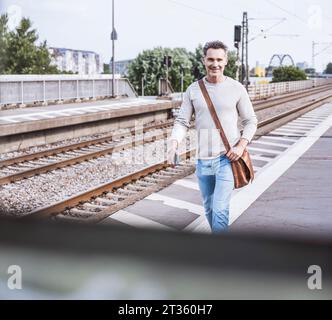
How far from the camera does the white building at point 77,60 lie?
2.61m

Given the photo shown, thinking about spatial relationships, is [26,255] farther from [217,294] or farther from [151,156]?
[151,156]

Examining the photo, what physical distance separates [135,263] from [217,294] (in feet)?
1.44

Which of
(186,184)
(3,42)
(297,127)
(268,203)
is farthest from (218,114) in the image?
(297,127)

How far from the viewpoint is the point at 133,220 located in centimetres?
337

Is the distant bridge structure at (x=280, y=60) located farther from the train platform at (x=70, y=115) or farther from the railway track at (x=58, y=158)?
the train platform at (x=70, y=115)

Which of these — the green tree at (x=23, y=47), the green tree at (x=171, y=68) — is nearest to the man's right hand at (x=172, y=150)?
the green tree at (x=171, y=68)

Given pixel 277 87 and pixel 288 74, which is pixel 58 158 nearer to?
pixel 277 87

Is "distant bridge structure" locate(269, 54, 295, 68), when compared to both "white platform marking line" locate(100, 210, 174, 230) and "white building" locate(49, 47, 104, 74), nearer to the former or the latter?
"white building" locate(49, 47, 104, 74)

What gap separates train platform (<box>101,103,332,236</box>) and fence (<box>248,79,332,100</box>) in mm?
484

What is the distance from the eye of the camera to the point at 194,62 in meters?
2.72

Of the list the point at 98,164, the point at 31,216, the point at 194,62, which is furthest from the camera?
the point at 98,164

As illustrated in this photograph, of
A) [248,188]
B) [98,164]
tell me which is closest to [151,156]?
[98,164]

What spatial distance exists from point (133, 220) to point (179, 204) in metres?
0.53

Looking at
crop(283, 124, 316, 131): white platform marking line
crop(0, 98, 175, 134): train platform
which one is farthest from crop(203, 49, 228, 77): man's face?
crop(283, 124, 316, 131): white platform marking line
